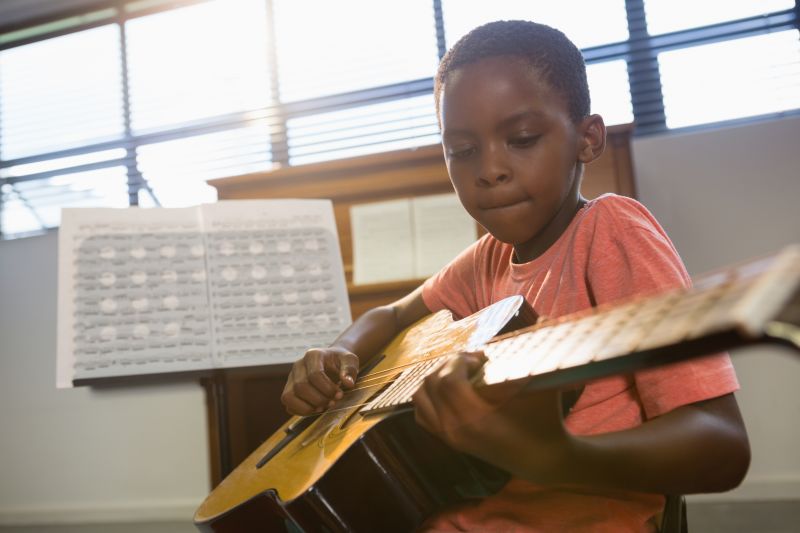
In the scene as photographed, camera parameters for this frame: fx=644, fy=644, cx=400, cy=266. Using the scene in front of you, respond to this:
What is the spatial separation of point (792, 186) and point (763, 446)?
33.8 inches

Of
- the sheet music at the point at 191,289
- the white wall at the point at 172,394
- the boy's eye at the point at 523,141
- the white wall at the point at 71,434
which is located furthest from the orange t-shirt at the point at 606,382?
the white wall at the point at 71,434

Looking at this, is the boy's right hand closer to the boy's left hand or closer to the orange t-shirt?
the orange t-shirt

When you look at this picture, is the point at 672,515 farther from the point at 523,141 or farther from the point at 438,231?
the point at 438,231

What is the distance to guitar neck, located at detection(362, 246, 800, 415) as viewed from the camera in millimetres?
326

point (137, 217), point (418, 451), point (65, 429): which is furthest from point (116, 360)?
point (65, 429)

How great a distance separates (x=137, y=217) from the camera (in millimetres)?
1640

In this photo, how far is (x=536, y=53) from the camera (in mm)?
856

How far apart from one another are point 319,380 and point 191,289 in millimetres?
755

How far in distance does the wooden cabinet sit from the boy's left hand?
1478 mm

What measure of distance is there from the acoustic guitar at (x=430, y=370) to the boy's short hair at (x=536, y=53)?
324mm

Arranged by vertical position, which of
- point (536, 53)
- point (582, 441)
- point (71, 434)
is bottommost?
point (71, 434)

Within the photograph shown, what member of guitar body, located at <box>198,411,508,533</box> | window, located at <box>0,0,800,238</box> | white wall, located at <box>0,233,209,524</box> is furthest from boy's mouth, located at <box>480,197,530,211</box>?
white wall, located at <box>0,233,209,524</box>

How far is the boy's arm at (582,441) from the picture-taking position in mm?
513

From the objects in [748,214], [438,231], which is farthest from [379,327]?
[748,214]
